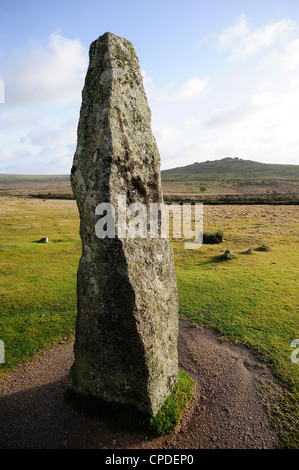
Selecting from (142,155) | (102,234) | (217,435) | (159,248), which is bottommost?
(217,435)

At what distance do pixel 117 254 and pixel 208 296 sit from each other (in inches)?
340

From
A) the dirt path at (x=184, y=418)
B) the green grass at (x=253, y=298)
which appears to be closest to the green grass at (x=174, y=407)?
the dirt path at (x=184, y=418)

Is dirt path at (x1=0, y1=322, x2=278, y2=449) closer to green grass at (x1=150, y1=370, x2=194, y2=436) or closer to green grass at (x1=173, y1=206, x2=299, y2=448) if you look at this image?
green grass at (x1=150, y1=370, x2=194, y2=436)

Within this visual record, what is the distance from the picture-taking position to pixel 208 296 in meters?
13.2

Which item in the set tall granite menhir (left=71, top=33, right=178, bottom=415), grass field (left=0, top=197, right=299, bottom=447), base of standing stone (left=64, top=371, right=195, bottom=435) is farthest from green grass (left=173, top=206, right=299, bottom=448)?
tall granite menhir (left=71, top=33, right=178, bottom=415)

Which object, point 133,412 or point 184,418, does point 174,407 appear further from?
point 133,412

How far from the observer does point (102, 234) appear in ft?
18.9

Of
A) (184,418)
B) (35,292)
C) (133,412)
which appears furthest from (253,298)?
(35,292)

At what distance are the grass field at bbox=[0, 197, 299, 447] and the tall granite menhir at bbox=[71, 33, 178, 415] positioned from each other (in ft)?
11.4

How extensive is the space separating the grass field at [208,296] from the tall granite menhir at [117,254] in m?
3.47

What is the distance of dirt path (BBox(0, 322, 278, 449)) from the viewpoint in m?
6.02
